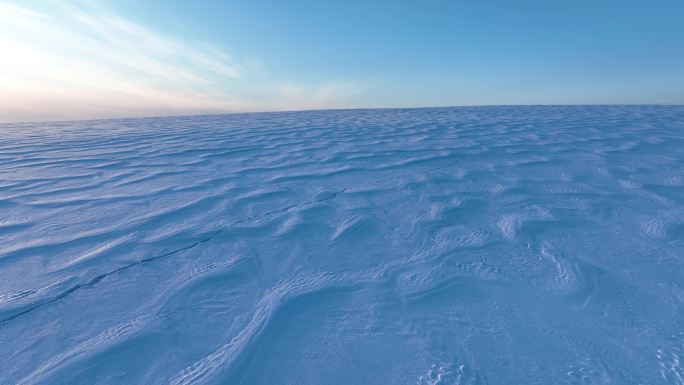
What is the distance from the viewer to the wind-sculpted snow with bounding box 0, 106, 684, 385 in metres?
1.19

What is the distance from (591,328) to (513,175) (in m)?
2.38

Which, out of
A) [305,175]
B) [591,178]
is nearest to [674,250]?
[591,178]

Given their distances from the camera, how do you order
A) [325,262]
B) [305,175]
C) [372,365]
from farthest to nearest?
[305,175] → [325,262] → [372,365]

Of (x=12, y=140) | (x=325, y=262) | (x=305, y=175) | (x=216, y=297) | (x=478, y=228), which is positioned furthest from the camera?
(x=12, y=140)

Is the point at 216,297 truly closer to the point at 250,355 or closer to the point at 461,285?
the point at 250,355

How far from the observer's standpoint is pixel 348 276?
172cm

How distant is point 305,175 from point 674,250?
2.89 meters

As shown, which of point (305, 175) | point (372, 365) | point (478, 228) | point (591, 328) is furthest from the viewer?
point (305, 175)

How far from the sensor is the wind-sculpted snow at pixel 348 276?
1188 mm

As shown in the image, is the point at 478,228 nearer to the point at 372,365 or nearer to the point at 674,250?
the point at 674,250

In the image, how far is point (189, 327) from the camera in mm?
1379

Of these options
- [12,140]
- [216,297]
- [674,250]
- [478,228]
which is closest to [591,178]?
[674,250]

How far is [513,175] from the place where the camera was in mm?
3463

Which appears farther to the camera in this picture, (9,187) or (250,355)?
(9,187)
